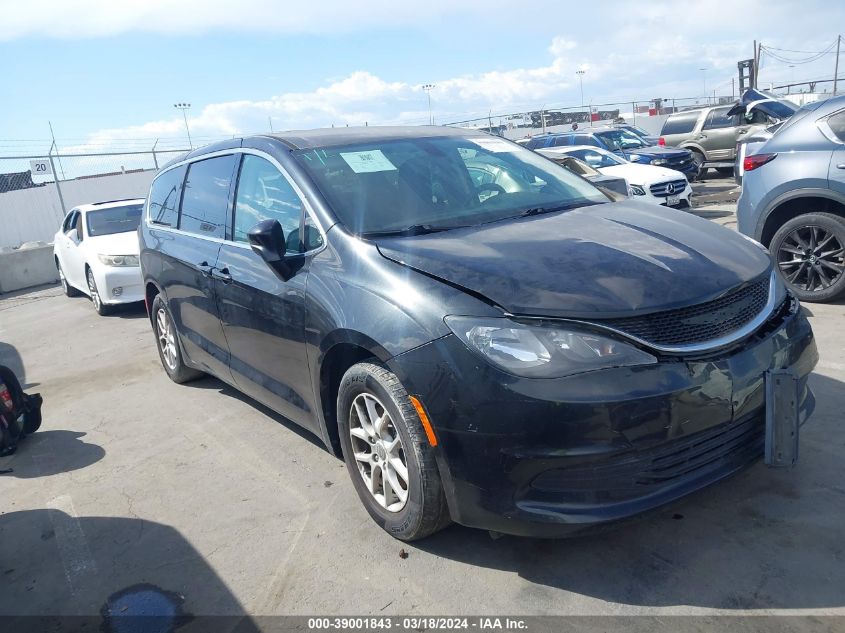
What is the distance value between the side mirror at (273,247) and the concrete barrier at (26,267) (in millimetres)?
12650

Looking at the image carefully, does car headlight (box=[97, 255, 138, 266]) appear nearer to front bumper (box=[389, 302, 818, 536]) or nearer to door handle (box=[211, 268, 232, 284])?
door handle (box=[211, 268, 232, 284])

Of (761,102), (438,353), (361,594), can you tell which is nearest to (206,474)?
(361,594)

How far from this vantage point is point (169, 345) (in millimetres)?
5727

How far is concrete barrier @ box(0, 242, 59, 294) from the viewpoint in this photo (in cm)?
1375

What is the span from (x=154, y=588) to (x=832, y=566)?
107 inches

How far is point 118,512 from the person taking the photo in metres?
3.75

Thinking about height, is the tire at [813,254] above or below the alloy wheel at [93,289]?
above

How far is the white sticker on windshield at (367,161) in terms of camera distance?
3682 mm

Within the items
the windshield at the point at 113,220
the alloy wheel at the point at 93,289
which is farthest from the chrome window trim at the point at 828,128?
the alloy wheel at the point at 93,289

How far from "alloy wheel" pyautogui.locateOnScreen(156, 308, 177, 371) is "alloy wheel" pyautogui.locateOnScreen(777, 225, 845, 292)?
511 cm

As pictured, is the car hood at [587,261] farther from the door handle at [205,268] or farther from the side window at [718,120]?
the side window at [718,120]

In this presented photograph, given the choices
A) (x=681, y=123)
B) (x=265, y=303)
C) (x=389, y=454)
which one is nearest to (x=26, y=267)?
(x=265, y=303)

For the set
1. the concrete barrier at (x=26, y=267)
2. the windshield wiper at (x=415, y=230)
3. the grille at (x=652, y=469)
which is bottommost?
the concrete barrier at (x=26, y=267)

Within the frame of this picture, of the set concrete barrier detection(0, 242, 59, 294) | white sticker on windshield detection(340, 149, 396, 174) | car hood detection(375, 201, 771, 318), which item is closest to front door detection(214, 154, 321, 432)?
white sticker on windshield detection(340, 149, 396, 174)
